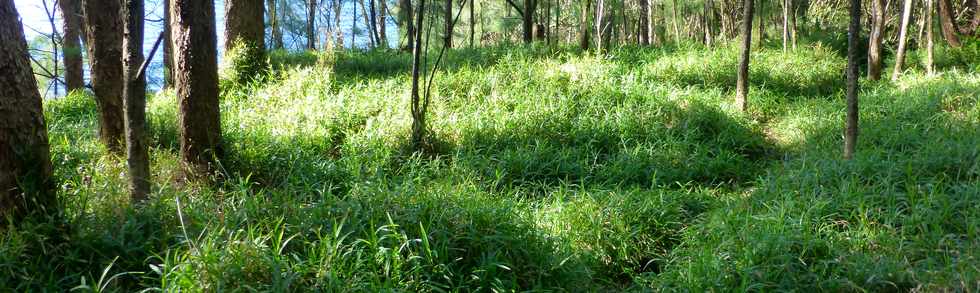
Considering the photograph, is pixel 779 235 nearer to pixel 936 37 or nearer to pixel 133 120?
pixel 133 120

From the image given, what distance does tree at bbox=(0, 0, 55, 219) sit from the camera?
294 cm

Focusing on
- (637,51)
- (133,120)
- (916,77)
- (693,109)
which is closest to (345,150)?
(133,120)

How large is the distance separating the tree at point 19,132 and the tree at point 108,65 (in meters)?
1.89

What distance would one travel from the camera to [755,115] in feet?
24.9

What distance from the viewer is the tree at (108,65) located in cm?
489

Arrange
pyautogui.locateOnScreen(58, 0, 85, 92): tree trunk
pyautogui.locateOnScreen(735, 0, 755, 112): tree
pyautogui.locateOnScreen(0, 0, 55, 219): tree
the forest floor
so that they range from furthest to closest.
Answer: pyautogui.locateOnScreen(58, 0, 85, 92): tree trunk < pyautogui.locateOnScreen(735, 0, 755, 112): tree < the forest floor < pyautogui.locateOnScreen(0, 0, 55, 219): tree

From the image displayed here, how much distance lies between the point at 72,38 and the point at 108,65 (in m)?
4.71

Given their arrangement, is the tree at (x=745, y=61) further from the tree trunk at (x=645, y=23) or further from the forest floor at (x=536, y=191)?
the tree trunk at (x=645, y=23)

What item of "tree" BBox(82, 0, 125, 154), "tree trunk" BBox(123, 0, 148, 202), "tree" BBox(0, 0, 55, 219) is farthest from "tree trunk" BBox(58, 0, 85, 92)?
"tree" BBox(0, 0, 55, 219)

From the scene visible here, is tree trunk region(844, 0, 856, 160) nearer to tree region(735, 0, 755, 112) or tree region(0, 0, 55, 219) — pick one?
tree region(735, 0, 755, 112)

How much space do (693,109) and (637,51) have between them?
11.7ft

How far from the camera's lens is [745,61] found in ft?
23.9

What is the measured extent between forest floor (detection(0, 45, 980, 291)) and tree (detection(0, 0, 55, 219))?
142 millimetres

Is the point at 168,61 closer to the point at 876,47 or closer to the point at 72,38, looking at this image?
the point at 72,38
